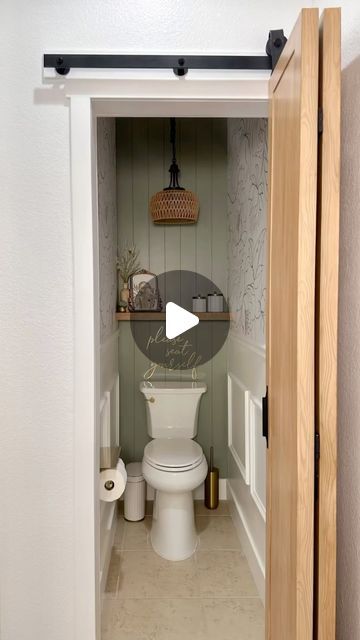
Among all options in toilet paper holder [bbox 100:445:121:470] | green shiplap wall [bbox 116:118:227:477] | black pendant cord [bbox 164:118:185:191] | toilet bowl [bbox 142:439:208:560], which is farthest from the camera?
green shiplap wall [bbox 116:118:227:477]

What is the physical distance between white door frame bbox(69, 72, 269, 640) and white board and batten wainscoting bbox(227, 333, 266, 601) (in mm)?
878

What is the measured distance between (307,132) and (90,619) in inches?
59.8

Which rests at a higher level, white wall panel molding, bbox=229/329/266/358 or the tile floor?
white wall panel molding, bbox=229/329/266/358

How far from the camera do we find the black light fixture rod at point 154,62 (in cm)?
140

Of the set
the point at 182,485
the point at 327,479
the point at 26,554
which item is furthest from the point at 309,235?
the point at 182,485

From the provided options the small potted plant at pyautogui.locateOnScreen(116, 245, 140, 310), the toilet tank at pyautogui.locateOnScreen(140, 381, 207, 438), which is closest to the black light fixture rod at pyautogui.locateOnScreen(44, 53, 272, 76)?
the small potted plant at pyautogui.locateOnScreen(116, 245, 140, 310)

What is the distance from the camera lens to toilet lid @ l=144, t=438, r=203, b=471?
2.56 m

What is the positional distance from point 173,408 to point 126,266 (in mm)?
965

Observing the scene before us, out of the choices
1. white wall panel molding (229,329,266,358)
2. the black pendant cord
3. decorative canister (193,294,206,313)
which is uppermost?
the black pendant cord

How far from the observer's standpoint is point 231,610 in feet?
7.07

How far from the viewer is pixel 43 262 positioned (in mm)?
1494

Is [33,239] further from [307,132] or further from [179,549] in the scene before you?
[179,549]

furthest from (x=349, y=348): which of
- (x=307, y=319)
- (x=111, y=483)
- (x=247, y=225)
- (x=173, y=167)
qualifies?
(x=173, y=167)

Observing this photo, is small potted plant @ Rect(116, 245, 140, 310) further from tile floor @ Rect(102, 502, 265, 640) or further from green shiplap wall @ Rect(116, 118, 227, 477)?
tile floor @ Rect(102, 502, 265, 640)
